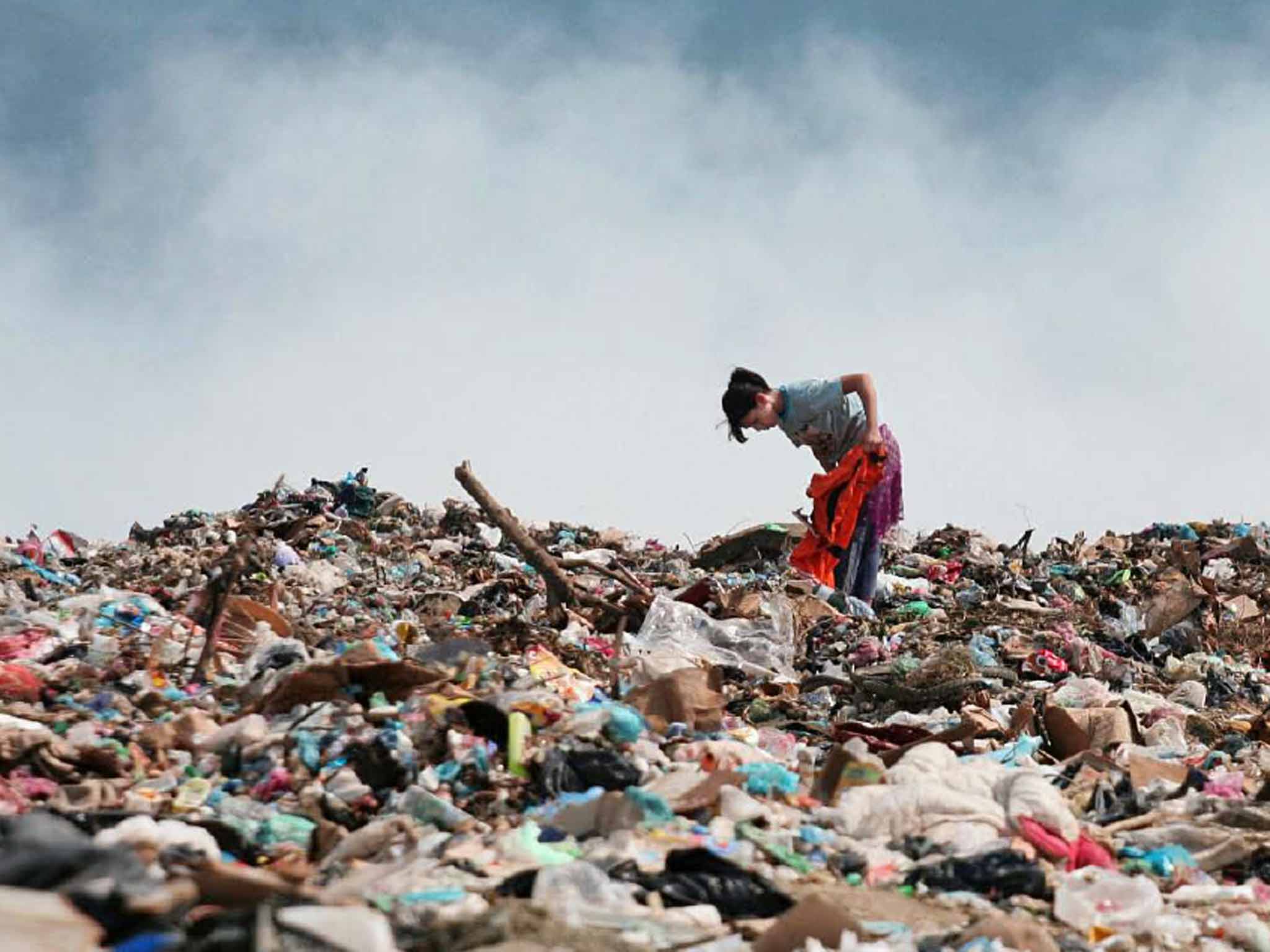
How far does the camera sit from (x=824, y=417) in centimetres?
770

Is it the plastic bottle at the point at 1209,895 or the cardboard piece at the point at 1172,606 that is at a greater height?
the cardboard piece at the point at 1172,606

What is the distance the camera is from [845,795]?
397 centimetres

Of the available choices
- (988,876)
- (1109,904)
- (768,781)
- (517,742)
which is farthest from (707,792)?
(1109,904)

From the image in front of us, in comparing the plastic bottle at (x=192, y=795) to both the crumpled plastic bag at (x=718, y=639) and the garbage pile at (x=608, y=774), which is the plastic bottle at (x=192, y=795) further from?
the crumpled plastic bag at (x=718, y=639)

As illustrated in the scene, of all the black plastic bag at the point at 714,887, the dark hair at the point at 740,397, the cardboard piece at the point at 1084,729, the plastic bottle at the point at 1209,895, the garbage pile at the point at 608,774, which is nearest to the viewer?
the garbage pile at the point at 608,774

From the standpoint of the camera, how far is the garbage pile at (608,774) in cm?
286

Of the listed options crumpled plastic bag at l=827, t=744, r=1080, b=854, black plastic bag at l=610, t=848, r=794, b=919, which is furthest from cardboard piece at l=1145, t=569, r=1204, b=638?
black plastic bag at l=610, t=848, r=794, b=919

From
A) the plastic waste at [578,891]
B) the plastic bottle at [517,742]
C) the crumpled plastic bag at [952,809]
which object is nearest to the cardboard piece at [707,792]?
the crumpled plastic bag at [952,809]

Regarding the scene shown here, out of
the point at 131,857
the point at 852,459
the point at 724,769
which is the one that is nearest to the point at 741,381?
the point at 852,459

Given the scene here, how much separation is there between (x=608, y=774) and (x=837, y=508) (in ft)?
14.0

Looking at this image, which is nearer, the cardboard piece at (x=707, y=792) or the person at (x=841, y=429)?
the cardboard piece at (x=707, y=792)

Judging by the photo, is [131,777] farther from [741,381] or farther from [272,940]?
[741,381]

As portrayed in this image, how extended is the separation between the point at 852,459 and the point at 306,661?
3867mm

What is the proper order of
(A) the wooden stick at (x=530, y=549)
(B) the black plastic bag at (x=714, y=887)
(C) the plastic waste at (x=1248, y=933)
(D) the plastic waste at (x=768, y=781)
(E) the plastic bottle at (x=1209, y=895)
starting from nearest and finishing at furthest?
(B) the black plastic bag at (x=714, y=887) → (C) the plastic waste at (x=1248, y=933) → (E) the plastic bottle at (x=1209, y=895) → (D) the plastic waste at (x=768, y=781) → (A) the wooden stick at (x=530, y=549)
